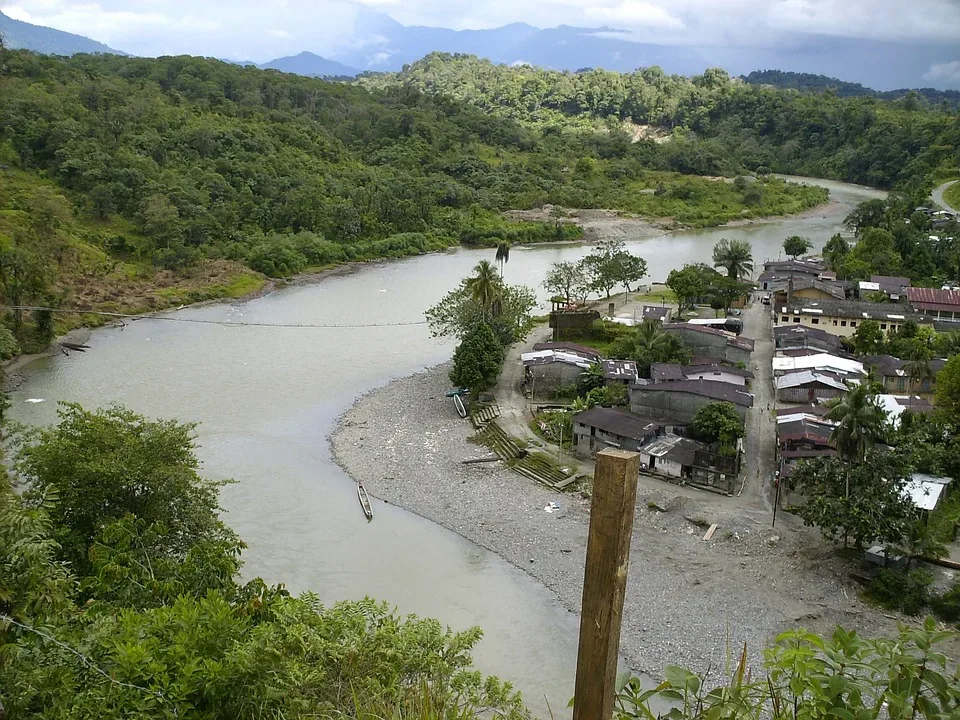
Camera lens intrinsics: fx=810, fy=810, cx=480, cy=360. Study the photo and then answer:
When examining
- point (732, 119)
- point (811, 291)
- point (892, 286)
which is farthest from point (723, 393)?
point (732, 119)

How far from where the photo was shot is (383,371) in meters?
21.9

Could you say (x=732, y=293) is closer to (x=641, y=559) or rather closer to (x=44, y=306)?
(x=641, y=559)

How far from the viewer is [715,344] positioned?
20.4 meters

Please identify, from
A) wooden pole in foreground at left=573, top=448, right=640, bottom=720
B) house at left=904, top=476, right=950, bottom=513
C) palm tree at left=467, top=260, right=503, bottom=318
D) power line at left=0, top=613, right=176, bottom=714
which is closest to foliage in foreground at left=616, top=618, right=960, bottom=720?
wooden pole in foreground at left=573, top=448, right=640, bottom=720

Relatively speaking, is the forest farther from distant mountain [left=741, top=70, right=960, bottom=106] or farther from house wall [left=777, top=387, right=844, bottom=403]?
distant mountain [left=741, top=70, right=960, bottom=106]

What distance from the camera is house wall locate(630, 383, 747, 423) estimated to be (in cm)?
1599

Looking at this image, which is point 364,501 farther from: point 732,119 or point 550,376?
point 732,119

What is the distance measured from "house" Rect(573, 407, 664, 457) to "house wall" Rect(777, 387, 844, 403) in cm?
348

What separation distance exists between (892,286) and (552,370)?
47.0 feet

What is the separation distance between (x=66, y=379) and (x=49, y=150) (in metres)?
19.8

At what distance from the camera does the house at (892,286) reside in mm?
25469

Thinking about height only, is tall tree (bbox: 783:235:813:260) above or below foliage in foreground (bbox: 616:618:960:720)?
below

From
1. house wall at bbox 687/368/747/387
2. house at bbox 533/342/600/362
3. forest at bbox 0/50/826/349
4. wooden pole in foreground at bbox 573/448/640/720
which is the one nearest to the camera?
wooden pole in foreground at bbox 573/448/640/720

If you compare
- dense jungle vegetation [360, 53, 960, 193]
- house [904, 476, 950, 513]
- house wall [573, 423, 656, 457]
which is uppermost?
dense jungle vegetation [360, 53, 960, 193]
